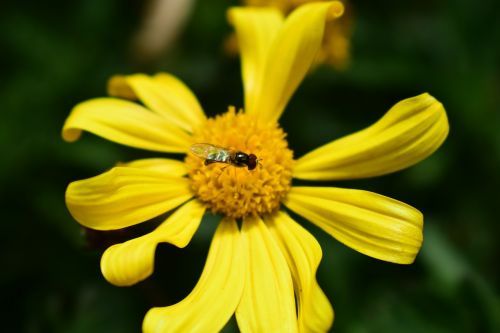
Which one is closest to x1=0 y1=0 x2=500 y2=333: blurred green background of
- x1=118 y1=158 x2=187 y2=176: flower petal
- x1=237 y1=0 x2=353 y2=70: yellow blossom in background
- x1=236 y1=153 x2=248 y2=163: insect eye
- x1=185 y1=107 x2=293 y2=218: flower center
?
x1=237 y1=0 x2=353 y2=70: yellow blossom in background

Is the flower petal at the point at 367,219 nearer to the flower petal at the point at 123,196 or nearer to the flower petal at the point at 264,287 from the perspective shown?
→ the flower petal at the point at 264,287

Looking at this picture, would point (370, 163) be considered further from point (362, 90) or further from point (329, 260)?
point (362, 90)

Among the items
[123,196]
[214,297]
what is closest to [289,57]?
[123,196]

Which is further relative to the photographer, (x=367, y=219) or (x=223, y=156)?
(x=223, y=156)

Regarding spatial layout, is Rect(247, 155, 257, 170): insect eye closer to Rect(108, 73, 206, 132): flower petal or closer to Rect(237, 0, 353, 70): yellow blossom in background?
Rect(108, 73, 206, 132): flower petal

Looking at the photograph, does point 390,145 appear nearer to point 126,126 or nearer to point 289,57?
point 289,57

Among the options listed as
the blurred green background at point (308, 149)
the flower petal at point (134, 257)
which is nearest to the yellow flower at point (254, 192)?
the flower petal at point (134, 257)

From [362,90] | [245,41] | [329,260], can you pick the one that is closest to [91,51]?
[245,41]
